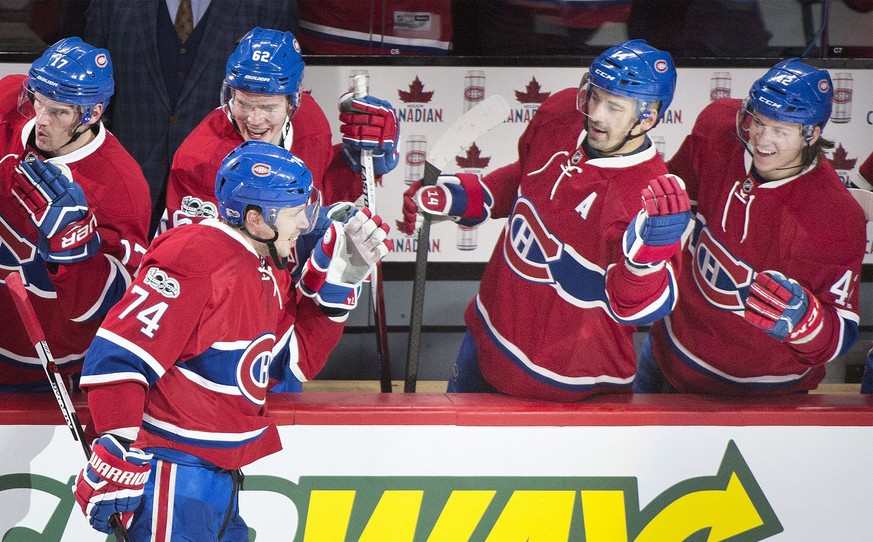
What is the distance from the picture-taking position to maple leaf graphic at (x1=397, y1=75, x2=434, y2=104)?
14.7 ft

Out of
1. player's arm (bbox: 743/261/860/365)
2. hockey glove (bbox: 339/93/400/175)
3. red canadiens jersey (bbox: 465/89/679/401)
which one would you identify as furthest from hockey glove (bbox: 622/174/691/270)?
hockey glove (bbox: 339/93/400/175)

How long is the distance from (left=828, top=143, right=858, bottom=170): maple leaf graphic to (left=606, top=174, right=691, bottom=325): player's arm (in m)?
1.92

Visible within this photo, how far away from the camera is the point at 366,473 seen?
2.90m

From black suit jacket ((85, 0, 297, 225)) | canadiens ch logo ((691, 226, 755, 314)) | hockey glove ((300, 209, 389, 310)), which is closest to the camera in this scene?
hockey glove ((300, 209, 389, 310))

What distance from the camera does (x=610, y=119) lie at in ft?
10.2

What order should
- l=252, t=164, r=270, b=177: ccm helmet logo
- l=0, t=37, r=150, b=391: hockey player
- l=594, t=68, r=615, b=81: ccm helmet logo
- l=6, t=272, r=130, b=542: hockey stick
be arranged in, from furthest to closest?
1. l=594, t=68, r=615, b=81: ccm helmet logo
2. l=0, t=37, r=150, b=391: hockey player
3. l=6, t=272, r=130, b=542: hockey stick
4. l=252, t=164, r=270, b=177: ccm helmet logo

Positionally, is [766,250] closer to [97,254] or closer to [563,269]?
[563,269]

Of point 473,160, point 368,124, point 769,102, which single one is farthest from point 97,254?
point 473,160

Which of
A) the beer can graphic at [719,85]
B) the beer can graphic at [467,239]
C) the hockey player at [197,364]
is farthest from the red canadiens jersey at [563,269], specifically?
the beer can graphic at [719,85]

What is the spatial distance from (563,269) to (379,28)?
1661mm

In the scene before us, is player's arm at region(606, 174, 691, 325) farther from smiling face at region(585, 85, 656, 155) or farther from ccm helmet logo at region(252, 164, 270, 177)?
ccm helmet logo at region(252, 164, 270, 177)

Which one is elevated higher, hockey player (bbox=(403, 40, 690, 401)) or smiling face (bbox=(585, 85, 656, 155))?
smiling face (bbox=(585, 85, 656, 155))

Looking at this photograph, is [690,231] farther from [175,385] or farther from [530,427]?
[175,385]

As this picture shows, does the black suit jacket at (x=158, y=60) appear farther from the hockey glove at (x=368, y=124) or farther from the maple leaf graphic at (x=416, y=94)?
the hockey glove at (x=368, y=124)
